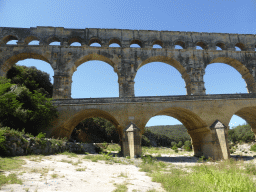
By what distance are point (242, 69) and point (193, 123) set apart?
1143 cm

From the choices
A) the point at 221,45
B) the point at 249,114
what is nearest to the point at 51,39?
the point at 221,45

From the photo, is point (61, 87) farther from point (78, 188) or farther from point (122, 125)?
point (78, 188)

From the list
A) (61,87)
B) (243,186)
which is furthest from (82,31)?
(243,186)

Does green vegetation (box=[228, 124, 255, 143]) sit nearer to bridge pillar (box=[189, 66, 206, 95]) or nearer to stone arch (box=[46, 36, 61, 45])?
bridge pillar (box=[189, 66, 206, 95])

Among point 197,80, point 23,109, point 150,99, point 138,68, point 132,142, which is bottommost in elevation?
point 132,142

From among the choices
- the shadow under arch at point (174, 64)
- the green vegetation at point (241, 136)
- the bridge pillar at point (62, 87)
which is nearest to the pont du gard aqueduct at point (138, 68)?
the shadow under arch at point (174, 64)

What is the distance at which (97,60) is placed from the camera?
77.7 feet

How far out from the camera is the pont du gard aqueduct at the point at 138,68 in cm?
1767

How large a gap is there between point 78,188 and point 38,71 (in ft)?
107

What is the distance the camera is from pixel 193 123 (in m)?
20.4

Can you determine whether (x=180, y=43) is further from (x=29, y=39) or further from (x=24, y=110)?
(x=24, y=110)

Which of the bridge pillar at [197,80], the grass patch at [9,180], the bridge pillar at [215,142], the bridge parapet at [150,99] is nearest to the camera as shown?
the grass patch at [9,180]

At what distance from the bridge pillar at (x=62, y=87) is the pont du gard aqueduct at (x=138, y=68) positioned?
106 mm

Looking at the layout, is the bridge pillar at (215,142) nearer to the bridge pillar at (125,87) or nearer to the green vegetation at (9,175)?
the bridge pillar at (125,87)
